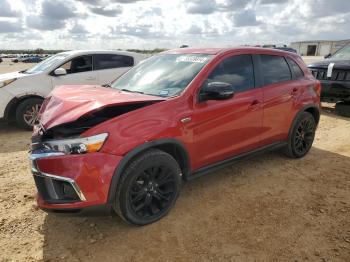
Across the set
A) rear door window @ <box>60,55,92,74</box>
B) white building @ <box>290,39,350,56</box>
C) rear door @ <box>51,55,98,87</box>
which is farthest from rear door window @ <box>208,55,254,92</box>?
white building @ <box>290,39,350,56</box>

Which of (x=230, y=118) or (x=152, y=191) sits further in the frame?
(x=230, y=118)

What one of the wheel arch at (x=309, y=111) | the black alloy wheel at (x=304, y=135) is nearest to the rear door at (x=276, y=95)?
the wheel arch at (x=309, y=111)

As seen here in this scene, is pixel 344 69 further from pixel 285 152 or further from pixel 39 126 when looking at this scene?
pixel 39 126

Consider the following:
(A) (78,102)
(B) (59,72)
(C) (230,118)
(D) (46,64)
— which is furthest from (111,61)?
(A) (78,102)

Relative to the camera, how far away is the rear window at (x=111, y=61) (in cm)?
802

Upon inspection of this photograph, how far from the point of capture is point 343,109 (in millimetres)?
8617

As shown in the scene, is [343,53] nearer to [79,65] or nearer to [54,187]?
[79,65]

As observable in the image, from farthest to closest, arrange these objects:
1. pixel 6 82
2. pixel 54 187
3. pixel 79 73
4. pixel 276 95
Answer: pixel 79 73
pixel 6 82
pixel 276 95
pixel 54 187

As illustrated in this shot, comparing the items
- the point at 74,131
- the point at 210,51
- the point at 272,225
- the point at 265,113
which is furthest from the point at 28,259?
the point at 265,113

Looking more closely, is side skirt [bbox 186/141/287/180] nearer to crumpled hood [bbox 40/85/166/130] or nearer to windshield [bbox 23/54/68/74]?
crumpled hood [bbox 40/85/166/130]

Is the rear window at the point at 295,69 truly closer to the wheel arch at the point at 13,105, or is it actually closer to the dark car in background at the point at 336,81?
the dark car in background at the point at 336,81

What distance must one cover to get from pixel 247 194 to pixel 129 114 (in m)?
1.95

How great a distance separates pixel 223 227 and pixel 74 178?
1.60 meters

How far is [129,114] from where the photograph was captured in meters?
3.14
